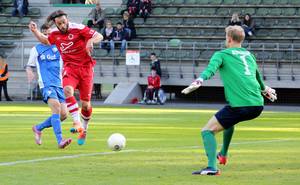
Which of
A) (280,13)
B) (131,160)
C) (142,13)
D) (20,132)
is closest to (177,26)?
(142,13)

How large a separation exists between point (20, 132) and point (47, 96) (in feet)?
13.1

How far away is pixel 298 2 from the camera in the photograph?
140 ft

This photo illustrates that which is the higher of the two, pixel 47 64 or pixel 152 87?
pixel 47 64

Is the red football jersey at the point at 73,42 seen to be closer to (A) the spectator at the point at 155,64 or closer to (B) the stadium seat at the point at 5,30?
(A) the spectator at the point at 155,64

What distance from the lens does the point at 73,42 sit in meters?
16.5

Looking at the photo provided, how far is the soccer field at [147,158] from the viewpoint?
11000 millimetres

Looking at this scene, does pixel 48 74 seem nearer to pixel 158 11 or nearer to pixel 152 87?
pixel 152 87

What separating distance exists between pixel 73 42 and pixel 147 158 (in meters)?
3.63

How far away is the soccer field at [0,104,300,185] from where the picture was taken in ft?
36.1

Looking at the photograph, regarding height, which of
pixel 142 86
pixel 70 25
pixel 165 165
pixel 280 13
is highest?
pixel 70 25

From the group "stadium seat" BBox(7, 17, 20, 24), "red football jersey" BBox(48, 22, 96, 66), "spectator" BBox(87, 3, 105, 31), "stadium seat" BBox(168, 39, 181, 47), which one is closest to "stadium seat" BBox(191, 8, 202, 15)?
"stadium seat" BBox(168, 39, 181, 47)

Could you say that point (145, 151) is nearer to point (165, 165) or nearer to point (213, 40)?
point (165, 165)

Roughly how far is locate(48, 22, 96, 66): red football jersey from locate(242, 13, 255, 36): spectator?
24.4 metres

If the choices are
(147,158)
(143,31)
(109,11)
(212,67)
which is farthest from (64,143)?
(109,11)
